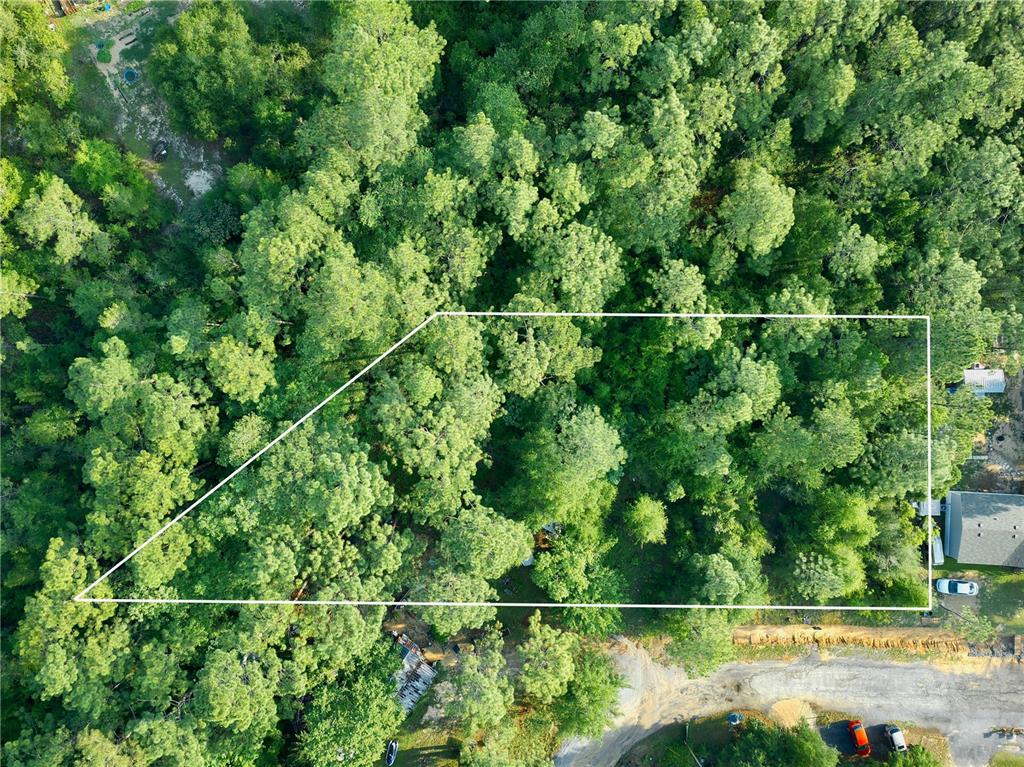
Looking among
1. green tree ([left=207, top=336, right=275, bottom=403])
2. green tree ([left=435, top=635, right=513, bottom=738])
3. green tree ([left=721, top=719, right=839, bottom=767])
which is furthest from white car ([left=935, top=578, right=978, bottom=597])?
green tree ([left=207, top=336, right=275, bottom=403])

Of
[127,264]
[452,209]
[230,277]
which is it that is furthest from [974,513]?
[127,264]

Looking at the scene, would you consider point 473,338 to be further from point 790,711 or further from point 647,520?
point 790,711

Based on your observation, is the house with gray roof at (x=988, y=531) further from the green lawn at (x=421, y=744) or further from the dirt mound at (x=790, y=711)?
the green lawn at (x=421, y=744)

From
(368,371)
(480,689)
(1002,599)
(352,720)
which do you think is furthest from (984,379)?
(352,720)

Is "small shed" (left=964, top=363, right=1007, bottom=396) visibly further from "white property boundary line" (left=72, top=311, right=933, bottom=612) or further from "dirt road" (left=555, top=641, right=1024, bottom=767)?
"dirt road" (left=555, top=641, right=1024, bottom=767)

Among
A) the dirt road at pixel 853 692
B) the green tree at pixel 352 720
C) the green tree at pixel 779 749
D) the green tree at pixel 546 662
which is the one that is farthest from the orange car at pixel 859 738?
the green tree at pixel 352 720

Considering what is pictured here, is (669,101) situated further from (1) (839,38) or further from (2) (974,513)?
(2) (974,513)
